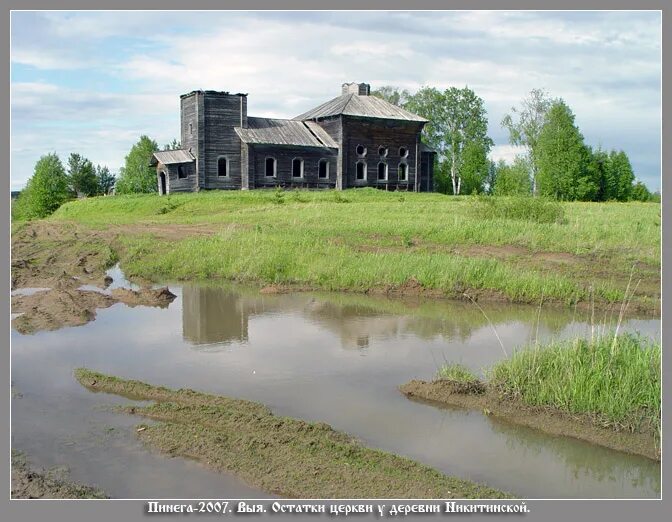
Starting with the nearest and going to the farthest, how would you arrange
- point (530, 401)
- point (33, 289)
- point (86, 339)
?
1. point (530, 401)
2. point (86, 339)
3. point (33, 289)

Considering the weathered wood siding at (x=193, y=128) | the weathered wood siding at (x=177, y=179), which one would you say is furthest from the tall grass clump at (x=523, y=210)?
the weathered wood siding at (x=177, y=179)

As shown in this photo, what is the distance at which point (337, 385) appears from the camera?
8930mm

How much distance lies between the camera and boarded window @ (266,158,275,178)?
38.6 metres

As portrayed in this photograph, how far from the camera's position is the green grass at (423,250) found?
48.0 ft

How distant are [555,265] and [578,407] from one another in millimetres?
8881

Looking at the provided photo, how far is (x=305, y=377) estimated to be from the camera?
925 centimetres

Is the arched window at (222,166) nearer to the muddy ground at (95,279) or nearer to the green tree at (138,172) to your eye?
the muddy ground at (95,279)

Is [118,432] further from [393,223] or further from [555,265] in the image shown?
[393,223]

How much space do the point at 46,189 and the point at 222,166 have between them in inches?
801

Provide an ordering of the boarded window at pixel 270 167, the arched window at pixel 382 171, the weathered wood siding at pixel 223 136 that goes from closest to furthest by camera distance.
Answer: the weathered wood siding at pixel 223 136, the boarded window at pixel 270 167, the arched window at pixel 382 171

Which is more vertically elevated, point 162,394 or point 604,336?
point 604,336

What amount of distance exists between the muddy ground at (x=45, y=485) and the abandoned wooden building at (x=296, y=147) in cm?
3169

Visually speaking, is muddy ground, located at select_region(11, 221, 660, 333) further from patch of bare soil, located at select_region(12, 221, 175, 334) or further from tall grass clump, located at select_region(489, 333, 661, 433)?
tall grass clump, located at select_region(489, 333, 661, 433)

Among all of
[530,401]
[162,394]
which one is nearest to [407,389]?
[530,401]
